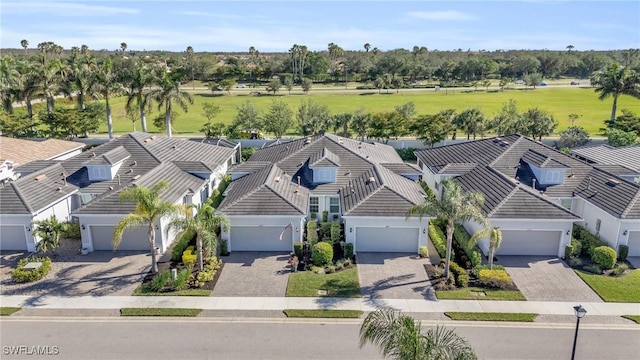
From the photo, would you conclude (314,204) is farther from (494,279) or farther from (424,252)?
(494,279)

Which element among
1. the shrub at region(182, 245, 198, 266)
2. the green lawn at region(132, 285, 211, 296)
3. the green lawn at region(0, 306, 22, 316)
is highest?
the shrub at region(182, 245, 198, 266)

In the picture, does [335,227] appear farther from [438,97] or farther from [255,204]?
[438,97]

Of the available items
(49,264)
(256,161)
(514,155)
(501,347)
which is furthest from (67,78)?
(501,347)

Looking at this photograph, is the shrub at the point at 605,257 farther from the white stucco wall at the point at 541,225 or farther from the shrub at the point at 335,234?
the shrub at the point at 335,234

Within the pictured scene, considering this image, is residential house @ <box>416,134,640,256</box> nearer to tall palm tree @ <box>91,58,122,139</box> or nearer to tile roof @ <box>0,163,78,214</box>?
tile roof @ <box>0,163,78,214</box>

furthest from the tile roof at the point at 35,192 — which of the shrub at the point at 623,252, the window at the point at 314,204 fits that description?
the shrub at the point at 623,252

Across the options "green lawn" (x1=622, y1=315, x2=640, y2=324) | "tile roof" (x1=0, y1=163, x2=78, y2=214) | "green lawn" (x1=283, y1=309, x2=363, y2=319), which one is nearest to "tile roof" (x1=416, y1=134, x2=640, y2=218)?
"green lawn" (x1=622, y1=315, x2=640, y2=324)

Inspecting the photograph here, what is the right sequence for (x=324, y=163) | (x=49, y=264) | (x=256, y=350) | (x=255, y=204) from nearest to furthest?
(x=256, y=350)
(x=49, y=264)
(x=255, y=204)
(x=324, y=163)
